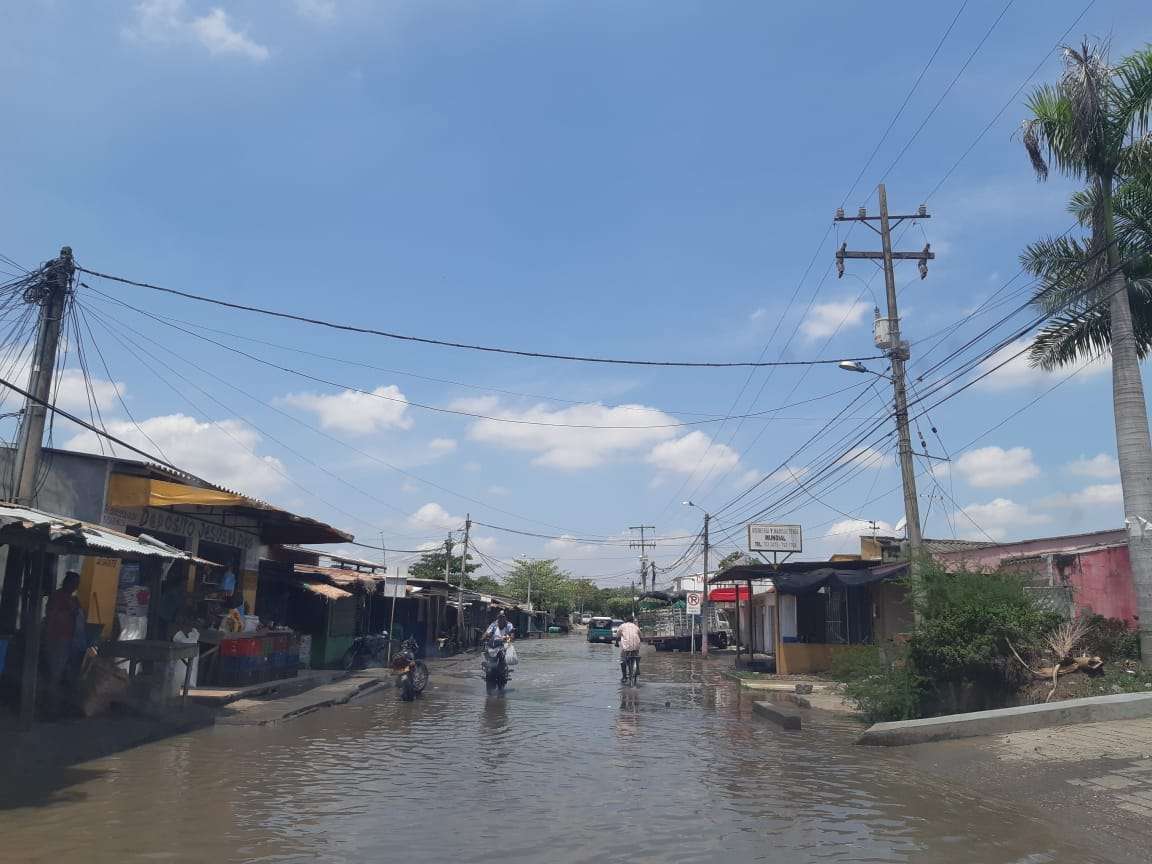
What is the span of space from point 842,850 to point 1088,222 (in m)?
14.0

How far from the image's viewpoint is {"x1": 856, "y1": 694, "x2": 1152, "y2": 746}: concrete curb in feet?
37.3

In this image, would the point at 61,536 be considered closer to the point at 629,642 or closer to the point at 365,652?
the point at 629,642

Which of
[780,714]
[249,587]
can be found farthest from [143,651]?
[780,714]

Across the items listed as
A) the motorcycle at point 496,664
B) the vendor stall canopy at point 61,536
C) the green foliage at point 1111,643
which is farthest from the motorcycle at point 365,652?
the green foliage at point 1111,643

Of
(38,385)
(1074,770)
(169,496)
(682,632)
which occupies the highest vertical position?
(38,385)

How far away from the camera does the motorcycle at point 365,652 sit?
27.5 meters

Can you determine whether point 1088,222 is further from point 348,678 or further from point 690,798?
point 348,678

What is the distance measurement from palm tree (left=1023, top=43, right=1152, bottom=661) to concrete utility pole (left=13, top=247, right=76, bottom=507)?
56.0 ft

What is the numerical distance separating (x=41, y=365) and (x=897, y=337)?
1730 centimetres

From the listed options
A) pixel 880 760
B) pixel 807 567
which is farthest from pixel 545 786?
pixel 807 567

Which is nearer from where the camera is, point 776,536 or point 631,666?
point 631,666

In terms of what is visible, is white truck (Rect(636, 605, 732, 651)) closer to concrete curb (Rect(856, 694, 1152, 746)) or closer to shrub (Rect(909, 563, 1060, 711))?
shrub (Rect(909, 563, 1060, 711))

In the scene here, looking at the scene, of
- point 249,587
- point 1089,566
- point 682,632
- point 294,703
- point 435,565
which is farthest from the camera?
point 435,565

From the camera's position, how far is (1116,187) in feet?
55.0
